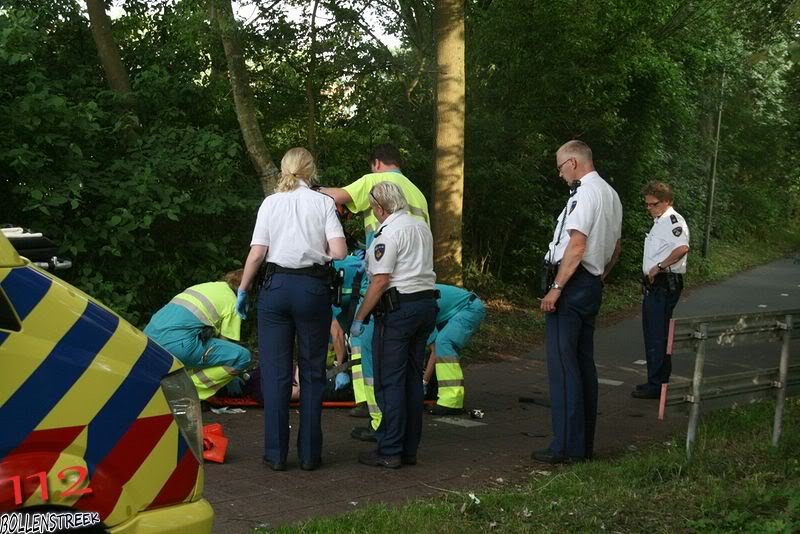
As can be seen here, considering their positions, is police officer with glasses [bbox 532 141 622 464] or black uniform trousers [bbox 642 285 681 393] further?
black uniform trousers [bbox 642 285 681 393]

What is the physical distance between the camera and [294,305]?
20.4 ft

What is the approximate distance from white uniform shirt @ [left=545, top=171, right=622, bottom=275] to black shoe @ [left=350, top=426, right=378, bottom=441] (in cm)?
175

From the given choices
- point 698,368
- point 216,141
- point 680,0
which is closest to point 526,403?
point 698,368

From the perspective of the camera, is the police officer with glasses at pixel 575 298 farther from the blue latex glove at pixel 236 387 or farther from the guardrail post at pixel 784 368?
the blue latex glove at pixel 236 387

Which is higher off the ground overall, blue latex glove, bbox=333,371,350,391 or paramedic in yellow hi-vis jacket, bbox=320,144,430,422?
paramedic in yellow hi-vis jacket, bbox=320,144,430,422

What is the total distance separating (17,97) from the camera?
9266 millimetres

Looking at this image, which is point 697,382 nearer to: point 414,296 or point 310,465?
point 414,296

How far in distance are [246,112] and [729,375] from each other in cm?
651

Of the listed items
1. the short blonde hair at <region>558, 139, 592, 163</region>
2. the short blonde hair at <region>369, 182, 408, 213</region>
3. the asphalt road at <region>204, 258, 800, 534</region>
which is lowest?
the asphalt road at <region>204, 258, 800, 534</region>

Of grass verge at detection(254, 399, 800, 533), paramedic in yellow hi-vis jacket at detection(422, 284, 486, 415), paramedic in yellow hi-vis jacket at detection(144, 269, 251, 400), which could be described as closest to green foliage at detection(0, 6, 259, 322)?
paramedic in yellow hi-vis jacket at detection(144, 269, 251, 400)

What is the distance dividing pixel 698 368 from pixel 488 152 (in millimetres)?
9964

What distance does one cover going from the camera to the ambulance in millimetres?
2662

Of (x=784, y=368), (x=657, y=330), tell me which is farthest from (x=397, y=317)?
(x=657, y=330)

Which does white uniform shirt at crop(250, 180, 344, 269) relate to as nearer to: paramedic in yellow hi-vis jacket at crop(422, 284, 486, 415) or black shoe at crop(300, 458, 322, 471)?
black shoe at crop(300, 458, 322, 471)
